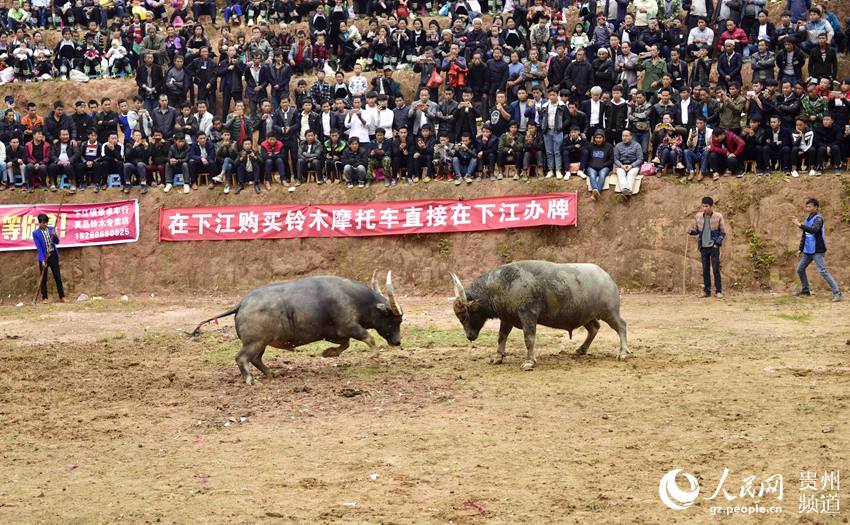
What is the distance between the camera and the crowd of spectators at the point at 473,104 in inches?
928

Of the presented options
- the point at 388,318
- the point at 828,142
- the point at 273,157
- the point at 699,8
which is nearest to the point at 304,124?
the point at 273,157

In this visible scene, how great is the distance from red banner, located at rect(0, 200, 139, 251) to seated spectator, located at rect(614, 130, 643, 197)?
1240 centimetres

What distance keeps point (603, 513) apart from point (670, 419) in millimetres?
2998

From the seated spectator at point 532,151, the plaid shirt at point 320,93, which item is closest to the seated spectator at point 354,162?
the plaid shirt at point 320,93

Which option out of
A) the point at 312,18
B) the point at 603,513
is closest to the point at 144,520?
the point at 603,513

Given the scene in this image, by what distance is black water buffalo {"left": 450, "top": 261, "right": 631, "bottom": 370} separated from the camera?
49.3ft

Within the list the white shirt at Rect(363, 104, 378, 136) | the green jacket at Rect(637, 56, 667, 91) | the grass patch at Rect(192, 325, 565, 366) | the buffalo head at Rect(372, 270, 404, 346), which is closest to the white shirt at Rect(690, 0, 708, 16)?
the green jacket at Rect(637, 56, 667, 91)

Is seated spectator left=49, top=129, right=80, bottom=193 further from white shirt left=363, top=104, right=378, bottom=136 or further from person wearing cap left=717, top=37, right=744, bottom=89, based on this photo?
person wearing cap left=717, top=37, right=744, bottom=89

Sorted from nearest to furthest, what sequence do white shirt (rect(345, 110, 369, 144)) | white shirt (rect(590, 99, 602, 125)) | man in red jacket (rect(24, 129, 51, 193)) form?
white shirt (rect(590, 99, 602, 125)) < white shirt (rect(345, 110, 369, 144)) < man in red jacket (rect(24, 129, 51, 193))

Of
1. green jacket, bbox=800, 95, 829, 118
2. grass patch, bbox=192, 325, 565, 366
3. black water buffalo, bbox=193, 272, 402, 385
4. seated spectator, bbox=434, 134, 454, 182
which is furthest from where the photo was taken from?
seated spectator, bbox=434, 134, 454, 182

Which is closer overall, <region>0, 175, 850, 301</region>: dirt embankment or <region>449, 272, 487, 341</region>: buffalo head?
<region>449, 272, 487, 341</region>: buffalo head

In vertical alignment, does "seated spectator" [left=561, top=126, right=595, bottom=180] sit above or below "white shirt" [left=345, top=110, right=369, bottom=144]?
below

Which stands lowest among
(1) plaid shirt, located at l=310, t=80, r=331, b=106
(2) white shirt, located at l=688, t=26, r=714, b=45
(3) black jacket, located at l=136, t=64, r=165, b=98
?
(1) plaid shirt, located at l=310, t=80, r=331, b=106

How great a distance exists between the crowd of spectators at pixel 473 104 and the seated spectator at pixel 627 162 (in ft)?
0.10
